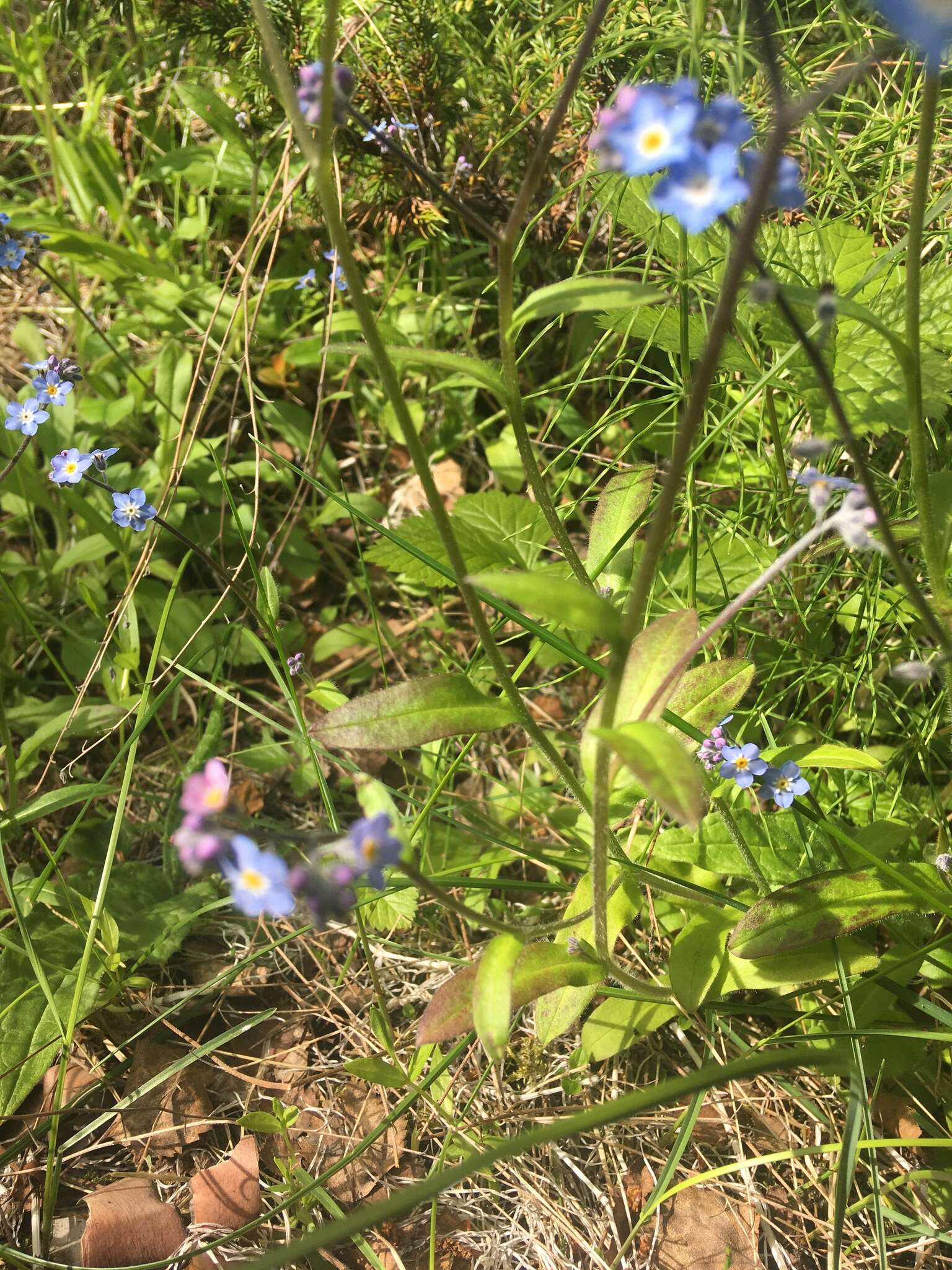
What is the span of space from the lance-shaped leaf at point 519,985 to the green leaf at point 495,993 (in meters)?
0.09

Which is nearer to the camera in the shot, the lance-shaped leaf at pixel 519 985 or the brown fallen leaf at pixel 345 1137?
the lance-shaped leaf at pixel 519 985

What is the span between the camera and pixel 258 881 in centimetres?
137

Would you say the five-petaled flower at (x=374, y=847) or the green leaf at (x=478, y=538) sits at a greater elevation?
the green leaf at (x=478, y=538)

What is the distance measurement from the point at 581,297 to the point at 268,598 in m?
1.25

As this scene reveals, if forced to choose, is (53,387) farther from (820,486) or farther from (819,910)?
(819,910)

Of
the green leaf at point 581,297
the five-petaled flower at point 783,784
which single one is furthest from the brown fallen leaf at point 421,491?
the green leaf at point 581,297

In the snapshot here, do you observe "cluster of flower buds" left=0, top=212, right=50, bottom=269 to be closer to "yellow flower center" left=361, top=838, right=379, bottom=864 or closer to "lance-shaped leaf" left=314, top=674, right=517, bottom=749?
"lance-shaped leaf" left=314, top=674, right=517, bottom=749

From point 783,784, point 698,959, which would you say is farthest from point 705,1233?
point 783,784

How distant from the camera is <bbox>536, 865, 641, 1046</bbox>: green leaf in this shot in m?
2.16

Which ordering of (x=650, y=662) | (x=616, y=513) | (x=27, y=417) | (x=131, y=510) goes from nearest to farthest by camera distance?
(x=650, y=662), (x=616, y=513), (x=131, y=510), (x=27, y=417)

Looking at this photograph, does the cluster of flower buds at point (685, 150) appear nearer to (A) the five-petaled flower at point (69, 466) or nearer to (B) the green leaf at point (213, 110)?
(A) the five-petaled flower at point (69, 466)

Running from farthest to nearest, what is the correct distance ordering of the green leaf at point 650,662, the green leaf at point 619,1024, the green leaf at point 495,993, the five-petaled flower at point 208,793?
the green leaf at point 619,1024 → the green leaf at point 650,662 → the green leaf at point 495,993 → the five-petaled flower at point 208,793

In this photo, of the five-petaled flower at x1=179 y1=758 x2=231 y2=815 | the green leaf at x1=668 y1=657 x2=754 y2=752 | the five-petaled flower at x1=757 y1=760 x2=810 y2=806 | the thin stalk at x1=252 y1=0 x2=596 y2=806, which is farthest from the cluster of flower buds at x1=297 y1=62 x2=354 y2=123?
the five-petaled flower at x1=757 y1=760 x2=810 y2=806

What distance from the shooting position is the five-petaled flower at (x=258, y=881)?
1.34 m
